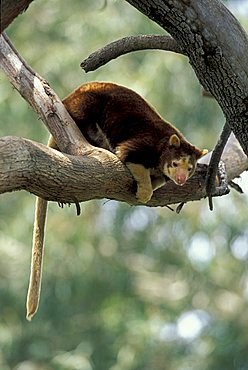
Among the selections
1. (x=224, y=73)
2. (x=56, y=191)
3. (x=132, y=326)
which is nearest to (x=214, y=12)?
(x=224, y=73)

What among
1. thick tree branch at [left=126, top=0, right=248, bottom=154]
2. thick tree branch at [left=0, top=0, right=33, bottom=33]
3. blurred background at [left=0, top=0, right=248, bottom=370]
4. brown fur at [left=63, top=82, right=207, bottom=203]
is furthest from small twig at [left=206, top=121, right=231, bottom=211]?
blurred background at [left=0, top=0, right=248, bottom=370]

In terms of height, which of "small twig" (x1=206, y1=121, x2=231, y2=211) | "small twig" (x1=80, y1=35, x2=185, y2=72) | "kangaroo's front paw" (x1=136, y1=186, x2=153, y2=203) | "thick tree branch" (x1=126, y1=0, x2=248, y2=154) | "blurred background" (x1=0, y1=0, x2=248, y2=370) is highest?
"thick tree branch" (x1=126, y1=0, x2=248, y2=154)

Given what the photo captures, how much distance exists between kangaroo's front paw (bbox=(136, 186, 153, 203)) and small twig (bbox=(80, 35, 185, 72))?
1.35 feet

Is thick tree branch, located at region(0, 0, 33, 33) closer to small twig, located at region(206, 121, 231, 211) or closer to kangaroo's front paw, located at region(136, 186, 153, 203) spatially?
small twig, located at region(206, 121, 231, 211)

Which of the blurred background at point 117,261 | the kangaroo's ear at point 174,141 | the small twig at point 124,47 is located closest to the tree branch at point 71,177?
the kangaroo's ear at point 174,141

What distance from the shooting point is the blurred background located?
274 inches

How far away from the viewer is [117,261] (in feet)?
25.0

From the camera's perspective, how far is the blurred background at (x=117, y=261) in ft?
22.8

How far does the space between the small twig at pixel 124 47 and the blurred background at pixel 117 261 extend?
4.19m

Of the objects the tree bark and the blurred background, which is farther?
the blurred background

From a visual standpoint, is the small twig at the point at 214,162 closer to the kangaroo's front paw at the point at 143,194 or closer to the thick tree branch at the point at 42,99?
the kangaroo's front paw at the point at 143,194

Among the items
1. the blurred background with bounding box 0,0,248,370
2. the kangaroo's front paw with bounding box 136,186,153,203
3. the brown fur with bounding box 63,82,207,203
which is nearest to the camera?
the kangaroo's front paw with bounding box 136,186,153,203

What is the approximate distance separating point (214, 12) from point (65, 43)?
17.2 ft

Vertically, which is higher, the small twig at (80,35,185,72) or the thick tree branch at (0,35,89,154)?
the small twig at (80,35,185,72)
